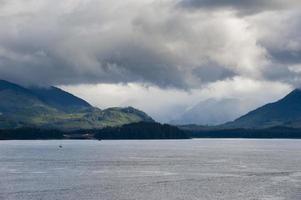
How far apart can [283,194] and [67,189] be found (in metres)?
53.2

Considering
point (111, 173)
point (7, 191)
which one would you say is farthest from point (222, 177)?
point (7, 191)

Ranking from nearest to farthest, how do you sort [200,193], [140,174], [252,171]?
[200,193], [140,174], [252,171]

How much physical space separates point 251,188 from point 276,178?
90.5ft

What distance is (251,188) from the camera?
137875 millimetres

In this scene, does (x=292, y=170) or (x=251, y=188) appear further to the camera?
(x=292, y=170)

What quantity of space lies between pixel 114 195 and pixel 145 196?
762 centimetres

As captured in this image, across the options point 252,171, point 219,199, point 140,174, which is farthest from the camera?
point 252,171

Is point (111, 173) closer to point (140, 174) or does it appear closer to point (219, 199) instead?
point (140, 174)

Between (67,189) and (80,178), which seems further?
(80,178)

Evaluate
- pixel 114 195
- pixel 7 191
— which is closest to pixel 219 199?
pixel 114 195

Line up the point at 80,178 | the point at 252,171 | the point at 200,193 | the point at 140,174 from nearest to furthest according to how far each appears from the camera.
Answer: the point at 200,193, the point at 80,178, the point at 140,174, the point at 252,171

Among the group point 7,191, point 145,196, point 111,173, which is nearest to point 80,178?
point 111,173

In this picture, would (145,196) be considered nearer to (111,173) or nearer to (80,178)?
(80,178)

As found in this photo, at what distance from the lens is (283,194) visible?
12625cm
